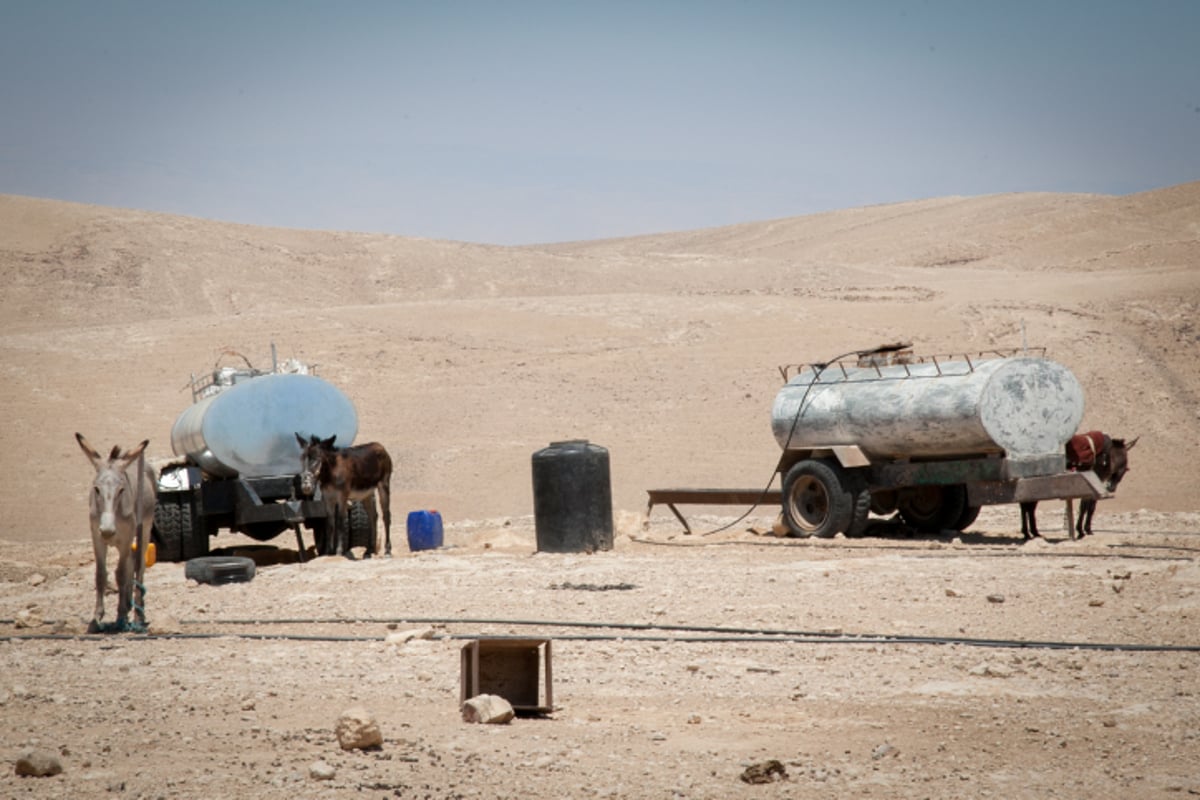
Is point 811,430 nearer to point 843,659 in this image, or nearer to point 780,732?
point 843,659

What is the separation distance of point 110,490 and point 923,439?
35.7 ft

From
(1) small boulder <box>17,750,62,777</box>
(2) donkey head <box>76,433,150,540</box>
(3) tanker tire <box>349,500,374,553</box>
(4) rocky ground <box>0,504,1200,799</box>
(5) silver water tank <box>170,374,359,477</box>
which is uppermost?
(5) silver water tank <box>170,374,359,477</box>

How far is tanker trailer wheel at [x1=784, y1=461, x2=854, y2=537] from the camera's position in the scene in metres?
19.1

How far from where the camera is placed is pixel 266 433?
18.7 m

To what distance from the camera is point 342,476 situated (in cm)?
1819

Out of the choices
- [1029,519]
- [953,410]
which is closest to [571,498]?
[953,410]

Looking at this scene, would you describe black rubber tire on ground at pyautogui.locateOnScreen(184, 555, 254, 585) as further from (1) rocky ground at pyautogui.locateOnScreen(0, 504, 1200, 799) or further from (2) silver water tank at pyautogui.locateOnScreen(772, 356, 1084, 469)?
(2) silver water tank at pyautogui.locateOnScreen(772, 356, 1084, 469)

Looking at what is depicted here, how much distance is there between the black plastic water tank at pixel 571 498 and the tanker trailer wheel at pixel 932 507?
510 centimetres

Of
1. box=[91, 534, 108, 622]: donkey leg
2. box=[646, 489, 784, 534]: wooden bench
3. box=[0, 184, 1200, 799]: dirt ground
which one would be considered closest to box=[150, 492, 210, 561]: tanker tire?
box=[0, 184, 1200, 799]: dirt ground

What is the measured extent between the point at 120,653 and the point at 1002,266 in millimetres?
69173

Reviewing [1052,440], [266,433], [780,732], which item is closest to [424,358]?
[266,433]

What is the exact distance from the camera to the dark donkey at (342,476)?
17.8m

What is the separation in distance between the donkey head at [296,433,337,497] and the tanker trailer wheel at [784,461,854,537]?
682 centimetres

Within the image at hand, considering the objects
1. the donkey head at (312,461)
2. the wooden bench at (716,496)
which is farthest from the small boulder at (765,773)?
the wooden bench at (716,496)
